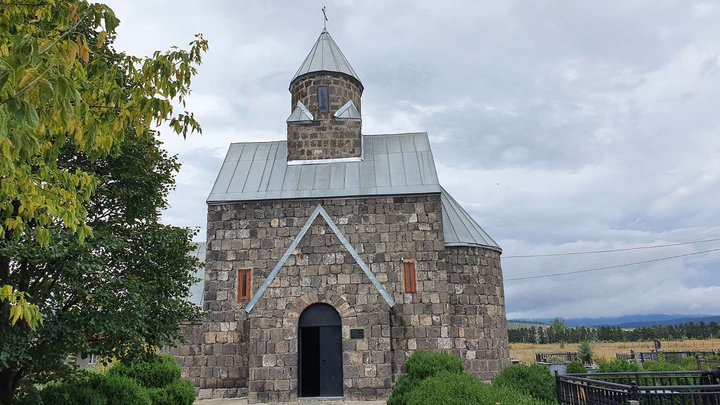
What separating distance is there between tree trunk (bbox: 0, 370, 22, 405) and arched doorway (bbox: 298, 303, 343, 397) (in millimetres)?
7067

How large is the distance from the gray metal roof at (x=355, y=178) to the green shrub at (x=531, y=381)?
6088 mm

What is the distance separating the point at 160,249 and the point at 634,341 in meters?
66.0

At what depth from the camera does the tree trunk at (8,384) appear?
795 centimetres

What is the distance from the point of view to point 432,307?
15062 mm

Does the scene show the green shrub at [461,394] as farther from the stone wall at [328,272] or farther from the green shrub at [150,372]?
the green shrub at [150,372]

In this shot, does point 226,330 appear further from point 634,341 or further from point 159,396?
point 634,341

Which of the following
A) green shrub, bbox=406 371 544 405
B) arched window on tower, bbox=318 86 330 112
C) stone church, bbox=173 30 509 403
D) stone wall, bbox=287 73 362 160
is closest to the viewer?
green shrub, bbox=406 371 544 405

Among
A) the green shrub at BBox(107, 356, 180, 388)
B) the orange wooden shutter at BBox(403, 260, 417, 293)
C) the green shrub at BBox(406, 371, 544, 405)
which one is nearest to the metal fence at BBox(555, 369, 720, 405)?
the green shrub at BBox(406, 371, 544, 405)

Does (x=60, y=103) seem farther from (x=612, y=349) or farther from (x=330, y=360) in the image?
(x=612, y=349)

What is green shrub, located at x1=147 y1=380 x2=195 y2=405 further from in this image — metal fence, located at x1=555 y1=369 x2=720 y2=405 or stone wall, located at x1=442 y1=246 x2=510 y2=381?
metal fence, located at x1=555 y1=369 x2=720 y2=405

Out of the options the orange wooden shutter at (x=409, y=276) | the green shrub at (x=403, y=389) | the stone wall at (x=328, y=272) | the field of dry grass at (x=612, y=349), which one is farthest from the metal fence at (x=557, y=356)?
the green shrub at (x=403, y=389)

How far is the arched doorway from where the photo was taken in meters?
13.9

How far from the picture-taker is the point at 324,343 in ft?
46.4

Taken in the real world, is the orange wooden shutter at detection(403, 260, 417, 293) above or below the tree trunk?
above
